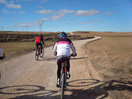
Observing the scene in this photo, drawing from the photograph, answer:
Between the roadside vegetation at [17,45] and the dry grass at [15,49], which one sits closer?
the dry grass at [15,49]

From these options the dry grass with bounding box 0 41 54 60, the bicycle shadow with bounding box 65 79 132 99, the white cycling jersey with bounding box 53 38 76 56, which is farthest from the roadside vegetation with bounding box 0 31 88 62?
the white cycling jersey with bounding box 53 38 76 56

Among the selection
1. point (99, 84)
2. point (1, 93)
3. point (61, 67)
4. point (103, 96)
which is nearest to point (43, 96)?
point (61, 67)

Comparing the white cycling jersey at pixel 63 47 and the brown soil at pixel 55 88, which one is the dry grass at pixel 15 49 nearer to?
the brown soil at pixel 55 88

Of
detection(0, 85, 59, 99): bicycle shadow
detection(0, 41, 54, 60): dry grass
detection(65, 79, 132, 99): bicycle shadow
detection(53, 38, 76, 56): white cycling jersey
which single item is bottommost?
detection(0, 41, 54, 60): dry grass

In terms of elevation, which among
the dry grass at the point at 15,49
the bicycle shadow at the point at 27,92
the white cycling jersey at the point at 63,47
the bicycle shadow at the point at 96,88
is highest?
the white cycling jersey at the point at 63,47

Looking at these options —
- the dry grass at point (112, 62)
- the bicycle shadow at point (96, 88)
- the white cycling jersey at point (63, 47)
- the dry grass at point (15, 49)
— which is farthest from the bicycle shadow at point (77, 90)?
the dry grass at point (15, 49)

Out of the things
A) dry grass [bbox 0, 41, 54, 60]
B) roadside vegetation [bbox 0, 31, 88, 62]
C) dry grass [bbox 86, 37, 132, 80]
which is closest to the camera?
dry grass [bbox 86, 37, 132, 80]

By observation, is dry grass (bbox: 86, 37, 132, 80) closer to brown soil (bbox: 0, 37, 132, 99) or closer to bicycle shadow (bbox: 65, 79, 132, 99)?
bicycle shadow (bbox: 65, 79, 132, 99)

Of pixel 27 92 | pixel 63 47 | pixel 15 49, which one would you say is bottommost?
pixel 15 49

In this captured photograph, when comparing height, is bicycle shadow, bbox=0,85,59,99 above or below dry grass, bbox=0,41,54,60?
above

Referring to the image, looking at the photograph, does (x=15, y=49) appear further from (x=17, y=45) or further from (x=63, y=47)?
(x=63, y=47)

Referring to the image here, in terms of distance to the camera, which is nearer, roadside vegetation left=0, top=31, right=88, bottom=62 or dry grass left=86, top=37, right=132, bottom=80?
dry grass left=86, top=37, right=132, bottom=80

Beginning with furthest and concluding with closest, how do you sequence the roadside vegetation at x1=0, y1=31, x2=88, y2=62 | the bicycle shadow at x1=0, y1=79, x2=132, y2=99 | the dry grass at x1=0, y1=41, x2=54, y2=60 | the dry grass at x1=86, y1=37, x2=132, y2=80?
1. the roadside vegetation at x1=0, y1=31, x2=88, y2=62
2. the dry grass at x1=0, y1=41, x2=54, y2=60
3. the dry grass at x1=86, y1=37, x2=132, y2=80
4. the bicycle shadow at x1=0, y1=79, x2=132, y2=99

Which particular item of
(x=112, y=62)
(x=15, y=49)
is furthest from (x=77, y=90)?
(x=15, y=49)
